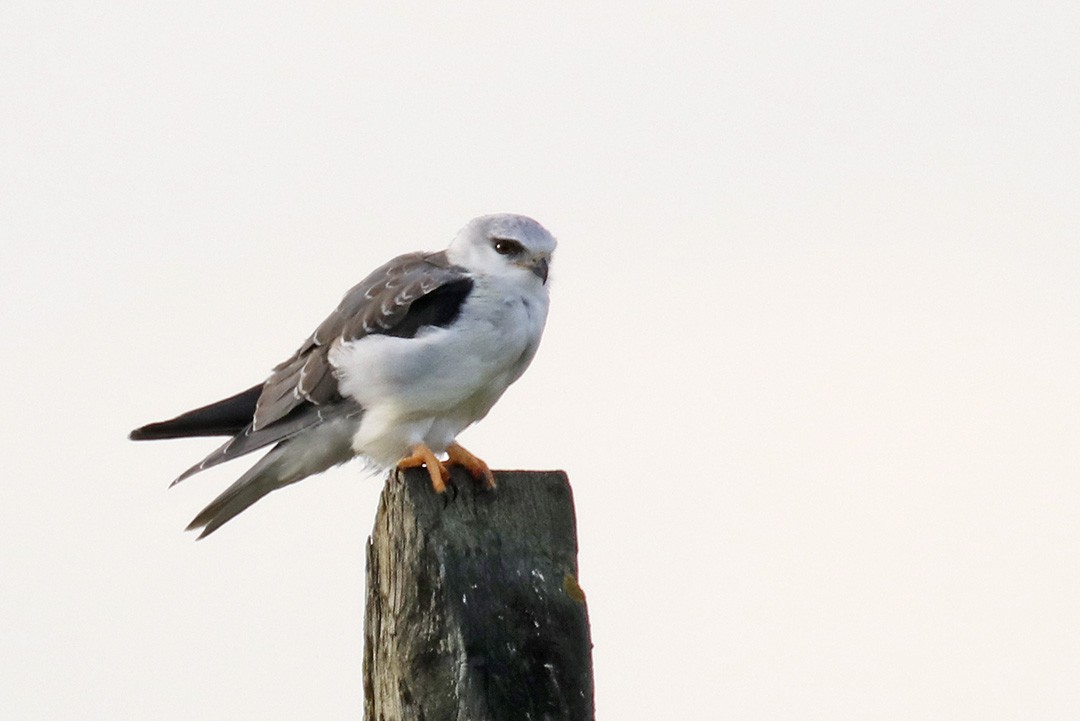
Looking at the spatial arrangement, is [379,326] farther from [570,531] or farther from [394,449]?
[570,531]

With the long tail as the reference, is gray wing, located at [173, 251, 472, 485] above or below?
above

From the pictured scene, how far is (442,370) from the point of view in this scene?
6.23 metres

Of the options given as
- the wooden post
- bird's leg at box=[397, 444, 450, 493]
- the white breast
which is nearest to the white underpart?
the white breast

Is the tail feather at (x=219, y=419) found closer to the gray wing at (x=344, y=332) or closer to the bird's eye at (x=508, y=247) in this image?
the gray wing at (x=344, y=332)

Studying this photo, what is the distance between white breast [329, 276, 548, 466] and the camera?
6.23 metres

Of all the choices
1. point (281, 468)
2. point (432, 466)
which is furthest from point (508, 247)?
point (432, 466)

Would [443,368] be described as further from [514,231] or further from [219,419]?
[219,419]

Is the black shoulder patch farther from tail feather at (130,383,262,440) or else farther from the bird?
tail feather at (130,383,262,440)

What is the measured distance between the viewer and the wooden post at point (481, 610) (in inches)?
136

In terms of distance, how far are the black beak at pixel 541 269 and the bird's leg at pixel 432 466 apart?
1580mm

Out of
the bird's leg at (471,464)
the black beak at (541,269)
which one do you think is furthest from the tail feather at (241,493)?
the bird's leg at (471,464)

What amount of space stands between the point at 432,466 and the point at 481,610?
1020mm

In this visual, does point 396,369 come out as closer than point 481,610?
No

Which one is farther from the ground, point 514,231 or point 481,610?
point 514,231
